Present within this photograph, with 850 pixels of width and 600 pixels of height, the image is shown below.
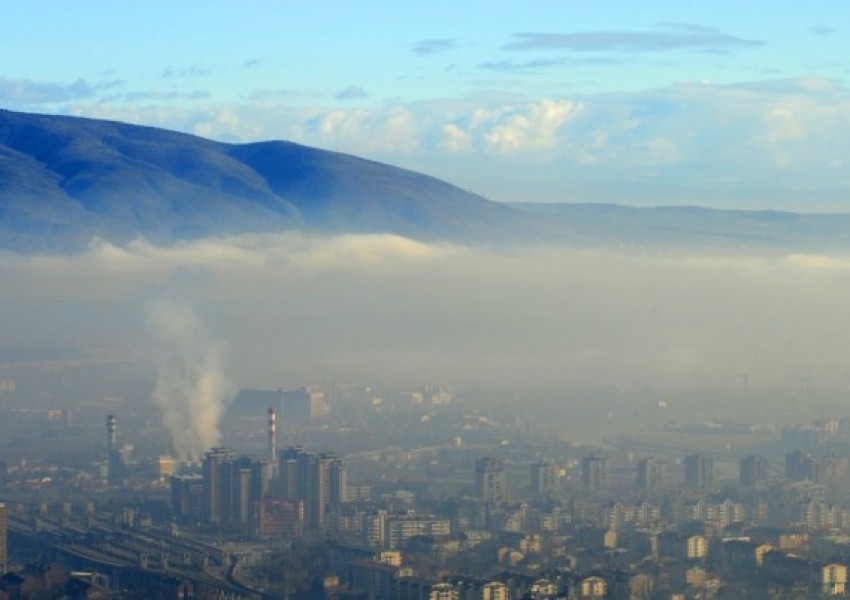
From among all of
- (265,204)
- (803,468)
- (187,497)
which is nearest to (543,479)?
(803,468)

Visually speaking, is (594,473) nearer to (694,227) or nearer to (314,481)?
(314,481)

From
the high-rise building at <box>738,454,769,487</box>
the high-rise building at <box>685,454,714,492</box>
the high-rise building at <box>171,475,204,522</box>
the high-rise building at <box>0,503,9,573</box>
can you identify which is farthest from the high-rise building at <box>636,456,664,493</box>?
the high-rise building at <box>0,503,9,573</box>

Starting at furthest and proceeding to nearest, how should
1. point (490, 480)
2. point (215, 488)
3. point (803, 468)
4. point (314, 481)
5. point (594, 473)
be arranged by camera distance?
1. point (594, 473)
2. point (803, 468)
3. point (490, 480)
4. point (314, 481)
5. point (215, 488)

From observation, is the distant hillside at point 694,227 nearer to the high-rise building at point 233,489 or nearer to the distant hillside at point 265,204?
the distant hillside at point 265,204

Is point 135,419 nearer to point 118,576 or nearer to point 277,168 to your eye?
point 118,576

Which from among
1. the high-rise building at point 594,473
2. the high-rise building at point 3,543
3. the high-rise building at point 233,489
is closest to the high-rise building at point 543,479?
the high-rise building at point 594,473

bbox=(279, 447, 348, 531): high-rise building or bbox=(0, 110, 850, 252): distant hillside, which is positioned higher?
bbox=(0, 110, 850, 252): distant hillside

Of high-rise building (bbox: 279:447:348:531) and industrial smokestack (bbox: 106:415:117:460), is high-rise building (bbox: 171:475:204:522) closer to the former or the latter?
high-rise building (bbox: 279:447:348:531)
